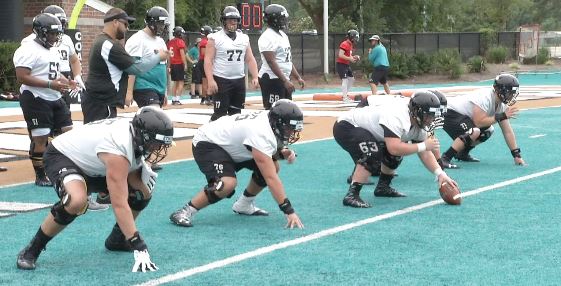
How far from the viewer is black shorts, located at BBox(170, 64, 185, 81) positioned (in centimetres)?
2294

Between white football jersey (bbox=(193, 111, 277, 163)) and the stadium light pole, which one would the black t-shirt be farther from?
the stadium light pole

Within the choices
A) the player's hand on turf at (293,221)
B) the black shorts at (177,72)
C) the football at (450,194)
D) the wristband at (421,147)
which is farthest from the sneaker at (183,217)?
the black shorts at (177,72)

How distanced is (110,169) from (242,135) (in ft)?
5.80

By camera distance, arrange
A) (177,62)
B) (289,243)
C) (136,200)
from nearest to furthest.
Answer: (136,200) < (289,243) < (177,62)

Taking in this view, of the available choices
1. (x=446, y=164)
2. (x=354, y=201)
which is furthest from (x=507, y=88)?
(x=354, y=201)

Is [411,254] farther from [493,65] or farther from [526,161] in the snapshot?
[493,65]

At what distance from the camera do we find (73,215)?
234 inches

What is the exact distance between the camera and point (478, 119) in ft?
36.2

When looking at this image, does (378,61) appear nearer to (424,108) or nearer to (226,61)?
(226,61)

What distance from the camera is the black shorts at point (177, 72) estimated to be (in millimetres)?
22938

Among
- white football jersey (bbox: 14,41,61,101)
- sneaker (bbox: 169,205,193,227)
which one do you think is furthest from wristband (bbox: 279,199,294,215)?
white football jersey (bbox: 14,41,61,101)

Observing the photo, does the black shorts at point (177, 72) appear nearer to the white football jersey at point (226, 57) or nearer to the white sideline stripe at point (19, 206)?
the white football jersey at point (226, 57)

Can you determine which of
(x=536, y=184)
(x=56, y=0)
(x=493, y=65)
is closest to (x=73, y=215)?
(x=536, y=184)

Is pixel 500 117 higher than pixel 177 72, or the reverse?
pixel 500 117
